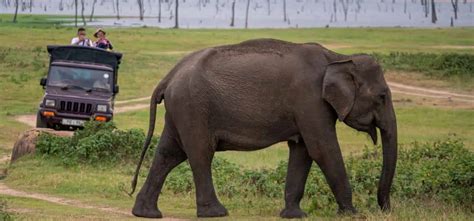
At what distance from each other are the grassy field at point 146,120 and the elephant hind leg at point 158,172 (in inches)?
16.5

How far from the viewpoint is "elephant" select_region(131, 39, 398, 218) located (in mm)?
13055

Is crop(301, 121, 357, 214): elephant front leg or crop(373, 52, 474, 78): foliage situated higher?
crop(301, 121, 357, 214): elephant front leg

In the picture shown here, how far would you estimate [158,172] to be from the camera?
13.8 m

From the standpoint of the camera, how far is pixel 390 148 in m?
13.1

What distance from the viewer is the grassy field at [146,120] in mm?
14320

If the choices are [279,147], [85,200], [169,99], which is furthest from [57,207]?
[279,147]

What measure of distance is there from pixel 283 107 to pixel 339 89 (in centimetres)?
65

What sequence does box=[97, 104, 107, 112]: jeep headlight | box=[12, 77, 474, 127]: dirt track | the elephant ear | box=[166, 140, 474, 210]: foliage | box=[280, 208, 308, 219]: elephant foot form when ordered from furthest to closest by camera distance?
box=[12, 77, 474, 127]: dirt track, box=[97, 104, 107, 112]: jeep headlight, box=[166, 140, 474, 210]: foliage, box=[280, 208, 308, 219]: elephant foot, the elephant ear

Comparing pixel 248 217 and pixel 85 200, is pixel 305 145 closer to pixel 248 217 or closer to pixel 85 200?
pixel 248 217

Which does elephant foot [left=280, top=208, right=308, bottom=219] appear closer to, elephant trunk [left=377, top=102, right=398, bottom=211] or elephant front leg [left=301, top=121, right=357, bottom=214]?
elephant front leg [left=301, top=121, right=357, bottom=214]

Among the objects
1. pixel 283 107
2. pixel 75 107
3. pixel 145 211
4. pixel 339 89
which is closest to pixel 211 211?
pixel 145 211

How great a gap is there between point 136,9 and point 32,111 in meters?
149

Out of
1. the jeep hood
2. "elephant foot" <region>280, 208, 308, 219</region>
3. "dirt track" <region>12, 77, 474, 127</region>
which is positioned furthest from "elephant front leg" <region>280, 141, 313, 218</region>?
"dirt track" <region>12, 77, 474, 127</region>

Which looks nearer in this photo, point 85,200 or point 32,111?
point 85,200
